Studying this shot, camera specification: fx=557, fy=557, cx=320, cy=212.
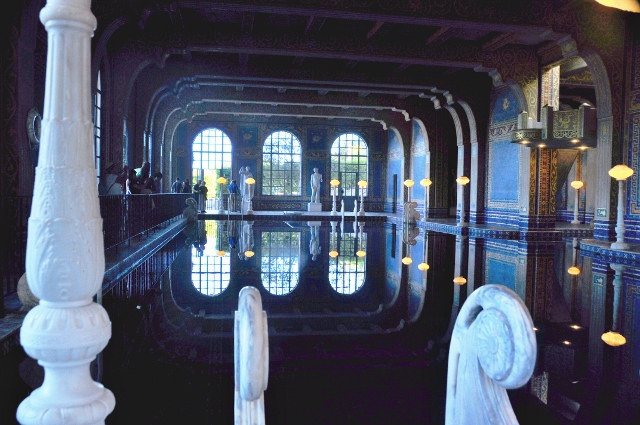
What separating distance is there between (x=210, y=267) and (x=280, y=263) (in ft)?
3.74

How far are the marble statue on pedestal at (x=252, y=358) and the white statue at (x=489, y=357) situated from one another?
71 cm

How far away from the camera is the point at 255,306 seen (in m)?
1.88

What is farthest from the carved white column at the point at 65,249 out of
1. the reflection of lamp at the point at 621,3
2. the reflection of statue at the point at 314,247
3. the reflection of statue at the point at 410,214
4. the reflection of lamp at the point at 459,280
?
the reflection of statue at the point at 410,214

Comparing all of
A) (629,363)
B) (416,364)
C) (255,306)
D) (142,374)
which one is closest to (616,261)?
(629,363)

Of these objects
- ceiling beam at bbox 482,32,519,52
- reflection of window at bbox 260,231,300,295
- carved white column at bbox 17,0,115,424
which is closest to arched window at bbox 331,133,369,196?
ceiling beam at bbox 482,32,519,52

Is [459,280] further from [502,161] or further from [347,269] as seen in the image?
[502,161]

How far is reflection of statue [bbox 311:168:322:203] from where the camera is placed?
88.6 ft

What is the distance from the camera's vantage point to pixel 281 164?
28.8 metres

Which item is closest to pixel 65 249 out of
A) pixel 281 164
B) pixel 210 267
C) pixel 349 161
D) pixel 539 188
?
pixel 210 267

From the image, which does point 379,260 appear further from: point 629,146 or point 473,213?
point 473,213

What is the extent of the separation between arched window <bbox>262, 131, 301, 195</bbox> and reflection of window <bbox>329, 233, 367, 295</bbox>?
16654mm

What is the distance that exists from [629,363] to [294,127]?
25622 mm

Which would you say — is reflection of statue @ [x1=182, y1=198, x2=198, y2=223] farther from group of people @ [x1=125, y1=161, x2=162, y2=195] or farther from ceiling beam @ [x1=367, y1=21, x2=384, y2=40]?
ceiling beam @ [x1=367, y1=21, x2=384, y2=40]

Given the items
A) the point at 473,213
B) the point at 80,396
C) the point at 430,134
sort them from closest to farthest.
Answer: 1. the point at 80,396
2. the point at 473,213
3. the point at 430,134
